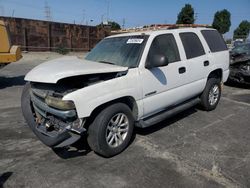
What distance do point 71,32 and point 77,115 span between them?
76.0ft

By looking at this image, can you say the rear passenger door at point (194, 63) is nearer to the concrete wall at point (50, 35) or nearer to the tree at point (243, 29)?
the concrete wall at point (50, 35)

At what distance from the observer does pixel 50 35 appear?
2336 centimetres

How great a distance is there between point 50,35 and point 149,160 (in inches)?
870

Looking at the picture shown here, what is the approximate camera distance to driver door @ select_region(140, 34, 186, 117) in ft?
13.1

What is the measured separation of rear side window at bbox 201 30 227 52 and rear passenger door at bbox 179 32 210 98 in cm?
38

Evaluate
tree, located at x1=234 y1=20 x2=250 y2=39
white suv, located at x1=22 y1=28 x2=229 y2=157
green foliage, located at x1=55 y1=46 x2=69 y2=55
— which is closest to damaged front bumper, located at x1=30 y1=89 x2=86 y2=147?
white suv, located at x1=22 y1=28 x2=229 y2=157

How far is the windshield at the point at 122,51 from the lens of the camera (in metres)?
4.03

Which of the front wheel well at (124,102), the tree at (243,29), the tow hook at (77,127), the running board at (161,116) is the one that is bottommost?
the running board at (161,116)

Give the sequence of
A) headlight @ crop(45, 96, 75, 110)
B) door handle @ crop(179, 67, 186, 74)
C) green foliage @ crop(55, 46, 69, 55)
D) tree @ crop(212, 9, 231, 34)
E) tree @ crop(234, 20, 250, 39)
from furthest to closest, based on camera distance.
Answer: tree @ crop(234, 20, 250, 39) → tree @ crop(212, 9, 231, 34) → green foliage @ crop(55, 46, 69, 55) → door handle @ crop(179, 67, 186, 74) → headlight @ crop(45, 96, 75, 110)

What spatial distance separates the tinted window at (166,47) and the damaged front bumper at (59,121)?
1675 mm

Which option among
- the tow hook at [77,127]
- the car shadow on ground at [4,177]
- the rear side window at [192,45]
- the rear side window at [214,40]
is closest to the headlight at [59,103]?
the tow hook at [77,127]

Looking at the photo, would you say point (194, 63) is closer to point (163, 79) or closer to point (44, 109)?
point (163, 79)

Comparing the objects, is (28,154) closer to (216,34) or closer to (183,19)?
(216,34)

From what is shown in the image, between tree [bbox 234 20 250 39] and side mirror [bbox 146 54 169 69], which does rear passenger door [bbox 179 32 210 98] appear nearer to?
side mirror [bbox 146 54 169 69]
